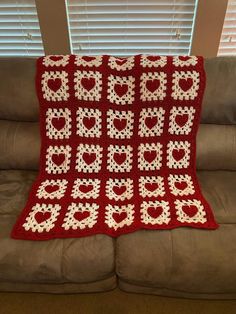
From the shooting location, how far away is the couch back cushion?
1397 millimetres

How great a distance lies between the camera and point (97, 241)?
3.67 ft

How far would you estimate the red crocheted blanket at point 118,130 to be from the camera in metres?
1.35

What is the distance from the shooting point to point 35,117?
1490 mm

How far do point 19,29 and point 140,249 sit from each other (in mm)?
1598

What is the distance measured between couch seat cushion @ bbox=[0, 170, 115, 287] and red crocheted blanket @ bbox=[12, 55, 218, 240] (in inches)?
8.3

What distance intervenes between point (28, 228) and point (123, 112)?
73 centimetres

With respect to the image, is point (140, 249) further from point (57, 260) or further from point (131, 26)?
point (131, 26)

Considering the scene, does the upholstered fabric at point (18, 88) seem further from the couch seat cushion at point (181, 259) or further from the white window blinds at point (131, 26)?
the couch seat cushion at point (181, 259)

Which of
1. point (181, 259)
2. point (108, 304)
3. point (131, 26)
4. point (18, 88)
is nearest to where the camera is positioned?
point (181, 259)

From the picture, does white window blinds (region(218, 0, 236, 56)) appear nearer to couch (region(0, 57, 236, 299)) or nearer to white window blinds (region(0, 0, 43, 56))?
couch (region(0, 57, 236, 299))

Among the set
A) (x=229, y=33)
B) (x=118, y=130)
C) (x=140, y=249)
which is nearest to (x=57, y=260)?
(x=140, y=249)

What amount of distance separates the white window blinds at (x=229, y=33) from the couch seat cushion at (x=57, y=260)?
149 cm

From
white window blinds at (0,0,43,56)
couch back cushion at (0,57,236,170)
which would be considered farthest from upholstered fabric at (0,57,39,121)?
white window blinds at (0,0,43,56)

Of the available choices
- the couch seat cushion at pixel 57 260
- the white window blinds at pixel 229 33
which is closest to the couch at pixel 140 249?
the couch seat cushion at pixel 57 260
